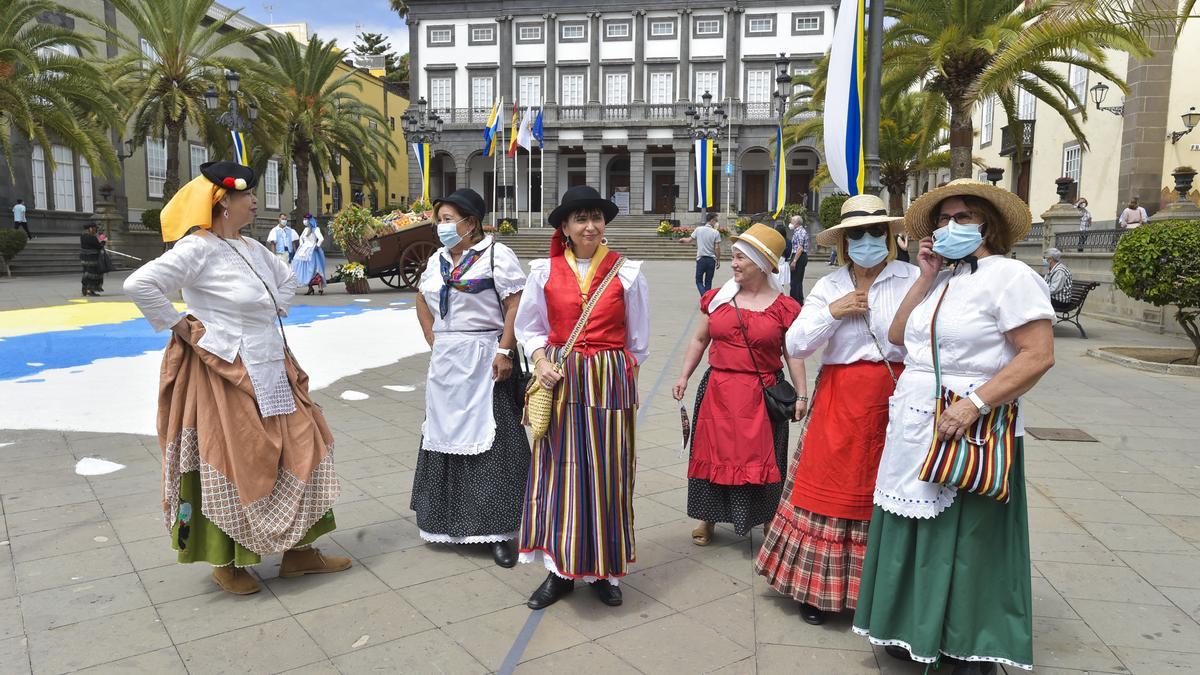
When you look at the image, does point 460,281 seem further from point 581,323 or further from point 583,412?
point 583,412

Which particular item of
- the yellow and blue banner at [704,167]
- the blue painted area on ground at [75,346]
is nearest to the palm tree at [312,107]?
the yellow and blue banner at [704,167]

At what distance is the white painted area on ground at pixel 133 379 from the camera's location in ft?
22.8

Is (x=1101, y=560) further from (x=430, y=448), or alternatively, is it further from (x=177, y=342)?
(x=177, y=342)

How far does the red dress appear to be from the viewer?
4.20 metres

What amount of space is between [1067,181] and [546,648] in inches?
753

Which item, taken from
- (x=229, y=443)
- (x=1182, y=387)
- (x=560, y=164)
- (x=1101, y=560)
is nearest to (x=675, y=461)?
(x=1101, y=560)

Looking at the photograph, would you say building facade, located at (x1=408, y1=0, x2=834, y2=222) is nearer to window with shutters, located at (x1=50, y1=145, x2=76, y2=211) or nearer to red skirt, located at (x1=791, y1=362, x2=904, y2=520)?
window with shutters, located at (x1=50, y1=145, x2=76, y2=211)

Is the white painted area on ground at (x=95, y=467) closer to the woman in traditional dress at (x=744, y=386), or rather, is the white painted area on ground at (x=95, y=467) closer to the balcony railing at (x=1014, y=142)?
the woman in traditional dress at (x=744, y=386)

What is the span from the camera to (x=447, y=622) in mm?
3502

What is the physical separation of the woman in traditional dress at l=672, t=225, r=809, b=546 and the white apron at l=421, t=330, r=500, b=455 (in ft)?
3.18

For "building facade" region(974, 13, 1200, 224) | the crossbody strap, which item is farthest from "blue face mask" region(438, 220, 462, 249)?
"building facade" region(974, 13, 1200, 224)

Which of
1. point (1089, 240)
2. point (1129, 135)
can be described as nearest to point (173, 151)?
point (1089, 240)

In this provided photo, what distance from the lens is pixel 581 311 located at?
3.61m

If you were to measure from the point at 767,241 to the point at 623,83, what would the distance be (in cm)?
4418
